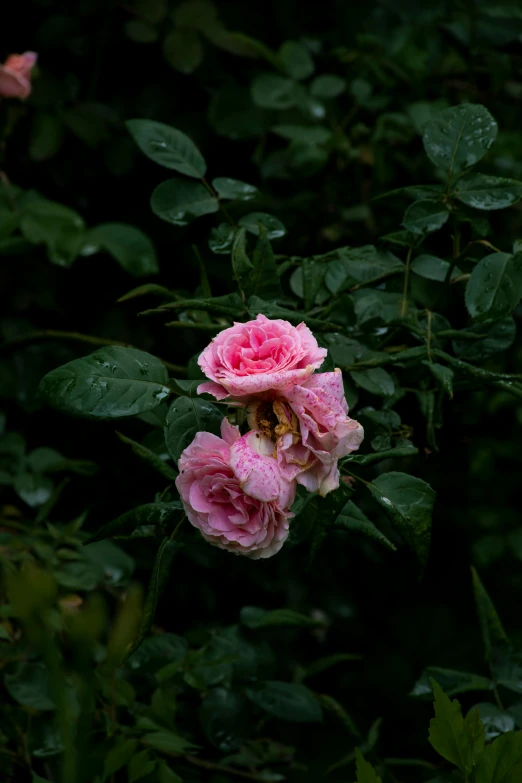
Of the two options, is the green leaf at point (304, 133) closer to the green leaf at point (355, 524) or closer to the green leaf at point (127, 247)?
the green leaf at point (127, 247)

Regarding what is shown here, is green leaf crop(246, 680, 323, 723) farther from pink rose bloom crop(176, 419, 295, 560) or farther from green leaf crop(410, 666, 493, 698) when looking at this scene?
pink rose bloom crop(176, 419, 295, 560)

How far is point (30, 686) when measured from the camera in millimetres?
978

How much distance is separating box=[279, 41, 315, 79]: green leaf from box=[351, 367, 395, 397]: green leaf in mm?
975

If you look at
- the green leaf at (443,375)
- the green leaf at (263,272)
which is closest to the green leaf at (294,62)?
the green leaf at (263,272)

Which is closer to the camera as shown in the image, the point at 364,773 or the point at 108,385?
the point at 364,773

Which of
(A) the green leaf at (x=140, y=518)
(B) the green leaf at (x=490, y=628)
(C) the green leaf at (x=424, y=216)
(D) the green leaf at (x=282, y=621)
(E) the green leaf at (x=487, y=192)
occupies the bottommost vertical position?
(D) the green leaf at (x=282, y=621)

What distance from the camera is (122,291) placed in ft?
5.50

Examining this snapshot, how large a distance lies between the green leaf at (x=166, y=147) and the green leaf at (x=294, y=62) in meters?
0.73

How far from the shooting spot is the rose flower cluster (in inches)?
→ 25.3

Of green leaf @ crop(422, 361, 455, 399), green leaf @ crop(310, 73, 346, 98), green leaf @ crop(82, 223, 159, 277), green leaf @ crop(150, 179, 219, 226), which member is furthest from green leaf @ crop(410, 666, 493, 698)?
green leaf @ crop(310, 73, 346, 98)

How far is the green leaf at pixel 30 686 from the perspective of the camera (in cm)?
96

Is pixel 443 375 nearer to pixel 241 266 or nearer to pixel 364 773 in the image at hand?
pixel 241 266

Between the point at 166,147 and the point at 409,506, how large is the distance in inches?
20.6

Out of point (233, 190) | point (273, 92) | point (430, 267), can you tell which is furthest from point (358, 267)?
point (273, 92)
